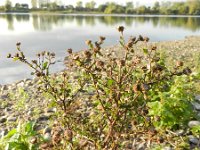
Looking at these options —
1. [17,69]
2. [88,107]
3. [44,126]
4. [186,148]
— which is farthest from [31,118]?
[17,69]

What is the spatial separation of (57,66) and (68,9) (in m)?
120

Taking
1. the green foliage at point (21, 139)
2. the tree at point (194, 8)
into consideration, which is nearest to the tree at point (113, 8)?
the tree at point (194, 8)

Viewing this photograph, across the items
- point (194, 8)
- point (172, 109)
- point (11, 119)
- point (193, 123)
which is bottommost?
point (11, 119)

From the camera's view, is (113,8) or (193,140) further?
(113,8)

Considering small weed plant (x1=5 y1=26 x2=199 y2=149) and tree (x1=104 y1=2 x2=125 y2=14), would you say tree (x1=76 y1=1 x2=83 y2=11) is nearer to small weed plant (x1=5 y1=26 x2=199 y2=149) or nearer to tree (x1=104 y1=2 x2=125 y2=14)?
tree (x1=104 y1=2 x2=125 y2=14)

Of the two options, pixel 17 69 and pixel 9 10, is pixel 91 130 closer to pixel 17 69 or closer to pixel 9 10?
pixel 17 69

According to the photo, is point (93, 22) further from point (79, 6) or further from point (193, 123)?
point (79, 6)

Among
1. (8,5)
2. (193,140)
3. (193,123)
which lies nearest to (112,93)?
(193,140)

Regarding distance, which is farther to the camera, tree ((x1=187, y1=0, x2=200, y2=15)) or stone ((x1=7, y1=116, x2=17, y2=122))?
tree ((x1=187, y1=0, x2=200, y2=15))

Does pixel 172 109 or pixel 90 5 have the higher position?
pixel 172 109

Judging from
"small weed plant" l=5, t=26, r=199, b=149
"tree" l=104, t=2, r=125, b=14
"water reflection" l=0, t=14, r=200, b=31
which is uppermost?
"small weed plant" l=5, t=26, r=199, b=149

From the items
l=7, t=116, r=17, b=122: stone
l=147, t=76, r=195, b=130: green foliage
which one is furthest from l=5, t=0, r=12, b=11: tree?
l=147, t=76, r=195, b=130: green foliage

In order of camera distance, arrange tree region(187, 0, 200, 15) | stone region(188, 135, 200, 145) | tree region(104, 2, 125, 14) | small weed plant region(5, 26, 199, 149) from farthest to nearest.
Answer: tree region(104, 2, 125, 14)
tree region(187, 0, 200, 15)
stone region(188, 135, 200, 145)
small weed plant region(5, 26, 199, 149)

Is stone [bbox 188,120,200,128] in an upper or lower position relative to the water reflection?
upper
